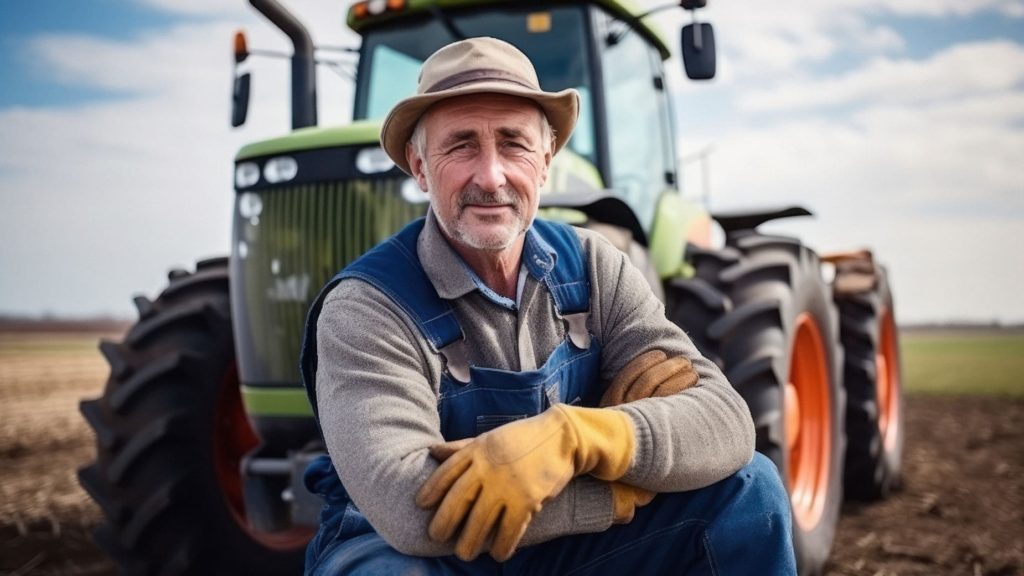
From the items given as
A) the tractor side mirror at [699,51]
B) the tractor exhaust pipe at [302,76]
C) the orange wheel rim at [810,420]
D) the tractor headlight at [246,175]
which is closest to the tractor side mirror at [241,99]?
the tractor exhaust pipe at [302,76]

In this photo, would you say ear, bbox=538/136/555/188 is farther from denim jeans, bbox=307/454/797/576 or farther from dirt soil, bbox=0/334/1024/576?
dirt soil, bbox=0/334/1024/576

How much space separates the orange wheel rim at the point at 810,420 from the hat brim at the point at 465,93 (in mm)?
1944

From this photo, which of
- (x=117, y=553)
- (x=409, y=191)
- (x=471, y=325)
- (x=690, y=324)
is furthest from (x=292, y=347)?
(x=471, y=325)

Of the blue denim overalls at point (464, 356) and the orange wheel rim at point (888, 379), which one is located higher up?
the blue denim overalls at point (464, 356)

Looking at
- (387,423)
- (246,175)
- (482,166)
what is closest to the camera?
(387,423)

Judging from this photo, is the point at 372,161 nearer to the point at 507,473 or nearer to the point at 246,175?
the point at 246,175

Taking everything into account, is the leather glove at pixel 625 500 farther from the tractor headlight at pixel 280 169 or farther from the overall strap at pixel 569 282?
the tractor headlight at pixel 280 169

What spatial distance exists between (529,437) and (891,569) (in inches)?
108

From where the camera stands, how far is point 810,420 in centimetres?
389

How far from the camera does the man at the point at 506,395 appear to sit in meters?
1.60

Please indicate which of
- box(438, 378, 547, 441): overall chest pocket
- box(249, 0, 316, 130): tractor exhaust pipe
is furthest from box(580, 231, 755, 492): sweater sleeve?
box(249, 0, 316, 130): tractor exhaust pipe

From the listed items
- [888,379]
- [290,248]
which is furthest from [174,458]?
[888,379]

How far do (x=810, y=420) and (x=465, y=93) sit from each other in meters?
2.58

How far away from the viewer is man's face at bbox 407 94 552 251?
1.86 m
